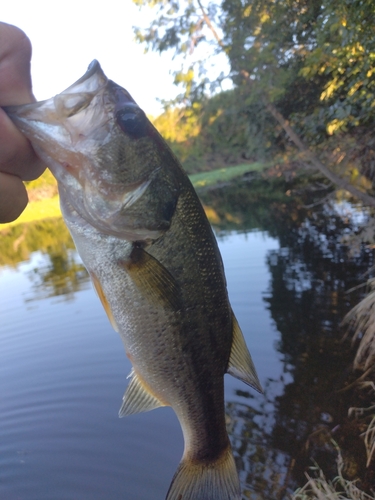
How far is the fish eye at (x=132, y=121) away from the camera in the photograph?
1738 mm

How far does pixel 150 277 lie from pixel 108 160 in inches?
20.4

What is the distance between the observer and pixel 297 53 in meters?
11.9

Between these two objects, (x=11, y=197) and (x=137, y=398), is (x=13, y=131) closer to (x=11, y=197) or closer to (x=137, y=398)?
(x=11, y=197)

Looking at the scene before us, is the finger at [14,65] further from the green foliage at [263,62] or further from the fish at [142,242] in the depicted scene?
the green foliage at [263,62]

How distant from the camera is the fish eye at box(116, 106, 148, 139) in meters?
1.74

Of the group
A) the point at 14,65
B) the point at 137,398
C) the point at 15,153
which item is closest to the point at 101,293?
the point at 137,398

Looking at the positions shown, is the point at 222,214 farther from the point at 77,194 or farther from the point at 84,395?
the point at 77,194

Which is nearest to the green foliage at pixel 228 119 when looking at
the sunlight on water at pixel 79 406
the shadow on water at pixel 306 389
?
the shadow on water at pixel 306 389

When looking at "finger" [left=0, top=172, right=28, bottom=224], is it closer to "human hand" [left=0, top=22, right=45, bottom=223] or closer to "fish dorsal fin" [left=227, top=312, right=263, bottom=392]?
"human hand" [left=0, top=22, right=45, bottom=223]

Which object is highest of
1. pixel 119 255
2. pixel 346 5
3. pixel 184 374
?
pixel 346 5

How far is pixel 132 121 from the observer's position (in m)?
1.78

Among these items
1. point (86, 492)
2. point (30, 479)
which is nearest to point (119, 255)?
point (86, 492)

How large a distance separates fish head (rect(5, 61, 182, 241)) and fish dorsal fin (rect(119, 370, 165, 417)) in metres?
0.73

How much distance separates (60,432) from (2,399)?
5.67 feet
